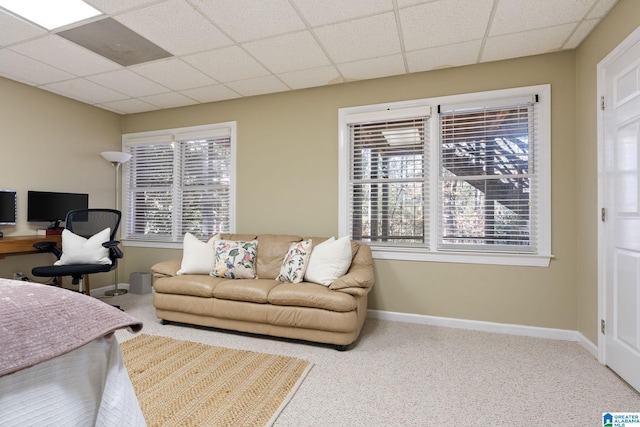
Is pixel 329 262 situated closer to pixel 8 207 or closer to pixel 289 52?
pixel 289 52

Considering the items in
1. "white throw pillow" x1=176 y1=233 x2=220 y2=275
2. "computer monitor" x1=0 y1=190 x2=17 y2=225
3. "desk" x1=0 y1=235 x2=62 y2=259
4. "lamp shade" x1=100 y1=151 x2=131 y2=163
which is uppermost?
"lamp shade" x1=100 y1=151 x2=131 y2=163

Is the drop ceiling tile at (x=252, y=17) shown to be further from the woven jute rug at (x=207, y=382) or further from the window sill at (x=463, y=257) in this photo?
the woven jute rug at (x=207, y=382)

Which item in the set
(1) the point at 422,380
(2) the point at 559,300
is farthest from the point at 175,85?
(2) the point at 559,300

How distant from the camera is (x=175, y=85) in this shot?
3.67 metres

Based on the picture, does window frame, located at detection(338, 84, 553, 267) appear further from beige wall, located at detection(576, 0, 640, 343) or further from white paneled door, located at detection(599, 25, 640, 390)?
white paneled door, located at detection(599, 25, 640, 390)

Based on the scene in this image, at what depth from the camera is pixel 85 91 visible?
3.84 meters

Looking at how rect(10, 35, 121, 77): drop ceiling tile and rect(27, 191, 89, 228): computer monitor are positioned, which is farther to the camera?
rect(27, 191, 89, 228): computer monitor

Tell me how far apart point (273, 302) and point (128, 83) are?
2983mm

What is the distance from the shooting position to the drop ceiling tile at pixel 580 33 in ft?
8.02

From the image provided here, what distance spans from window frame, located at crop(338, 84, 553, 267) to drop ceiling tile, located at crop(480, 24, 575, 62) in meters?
0.31

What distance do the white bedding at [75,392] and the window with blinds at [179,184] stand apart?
3021 millimetres

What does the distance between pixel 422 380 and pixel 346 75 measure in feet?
9.62

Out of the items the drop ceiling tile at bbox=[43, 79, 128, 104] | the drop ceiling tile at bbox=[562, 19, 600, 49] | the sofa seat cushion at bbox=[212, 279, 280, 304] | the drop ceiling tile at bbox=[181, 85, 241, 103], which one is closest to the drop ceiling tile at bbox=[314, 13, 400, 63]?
the drop ceiling tile at bbox=[562, 19, 600, 49]

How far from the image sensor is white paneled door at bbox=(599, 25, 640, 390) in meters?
2.05
